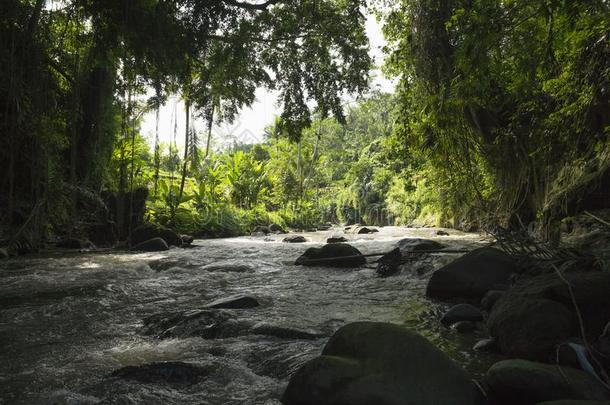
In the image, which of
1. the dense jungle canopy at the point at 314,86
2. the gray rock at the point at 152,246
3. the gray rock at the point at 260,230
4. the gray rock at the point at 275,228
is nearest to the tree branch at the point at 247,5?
the dense jungle canopy at the point at 314,86

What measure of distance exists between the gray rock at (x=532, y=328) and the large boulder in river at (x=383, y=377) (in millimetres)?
724

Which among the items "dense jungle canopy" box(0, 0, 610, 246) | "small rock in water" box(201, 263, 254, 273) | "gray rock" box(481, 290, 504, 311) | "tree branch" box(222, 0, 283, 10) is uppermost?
"tree branch" box(222, 0, 283, 10)

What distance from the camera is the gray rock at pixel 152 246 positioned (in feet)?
33.2

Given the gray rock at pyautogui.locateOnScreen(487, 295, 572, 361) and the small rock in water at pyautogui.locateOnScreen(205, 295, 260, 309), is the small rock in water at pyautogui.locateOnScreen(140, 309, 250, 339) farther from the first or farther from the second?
the gray rock at pyautogui.locateOnScreen(487, 295, 572, 361)

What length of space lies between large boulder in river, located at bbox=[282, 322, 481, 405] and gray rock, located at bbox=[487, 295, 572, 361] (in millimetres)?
724

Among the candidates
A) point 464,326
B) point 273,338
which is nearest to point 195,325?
point 273,338

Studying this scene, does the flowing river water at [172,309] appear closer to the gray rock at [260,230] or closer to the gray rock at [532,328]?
the gray rock at [532,328]

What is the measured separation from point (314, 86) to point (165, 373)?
614cm

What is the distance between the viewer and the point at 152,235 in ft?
37.4

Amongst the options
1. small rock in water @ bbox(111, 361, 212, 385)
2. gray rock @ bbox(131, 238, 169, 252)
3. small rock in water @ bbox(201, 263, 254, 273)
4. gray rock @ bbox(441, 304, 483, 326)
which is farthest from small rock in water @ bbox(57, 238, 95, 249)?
gray rock @ bbox(441, 304, 483, 326)

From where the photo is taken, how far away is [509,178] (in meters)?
8.51

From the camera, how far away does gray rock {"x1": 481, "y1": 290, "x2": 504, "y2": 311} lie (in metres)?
4.05

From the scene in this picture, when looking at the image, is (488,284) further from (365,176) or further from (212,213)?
(365,176)

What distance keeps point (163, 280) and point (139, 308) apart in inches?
65.2
